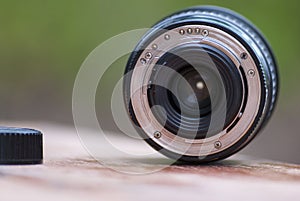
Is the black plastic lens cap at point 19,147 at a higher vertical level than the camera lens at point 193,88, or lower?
lower

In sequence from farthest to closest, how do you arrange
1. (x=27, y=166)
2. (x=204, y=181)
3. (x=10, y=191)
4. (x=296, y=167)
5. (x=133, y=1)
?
(x=133, y=1) < (x=296, y=167) < (x=27, y=166) < (x=204, y=181) < (x=10, y=191)

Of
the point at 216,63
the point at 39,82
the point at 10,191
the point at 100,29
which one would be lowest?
the point at 10,191

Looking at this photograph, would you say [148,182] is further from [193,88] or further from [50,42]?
[50,42]

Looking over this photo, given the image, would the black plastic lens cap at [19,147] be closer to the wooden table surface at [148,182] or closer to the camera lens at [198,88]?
the wooden table surface at [148,182]

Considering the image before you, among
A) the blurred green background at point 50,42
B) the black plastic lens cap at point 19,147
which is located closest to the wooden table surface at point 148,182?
the black plastic lens cap at point 19,147

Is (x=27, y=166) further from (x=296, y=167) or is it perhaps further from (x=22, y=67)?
(x=22, y=67)

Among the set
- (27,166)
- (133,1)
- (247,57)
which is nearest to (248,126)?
(247,57)

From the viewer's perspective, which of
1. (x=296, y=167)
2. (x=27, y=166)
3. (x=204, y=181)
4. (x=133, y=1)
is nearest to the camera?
(x=204, y=181)
